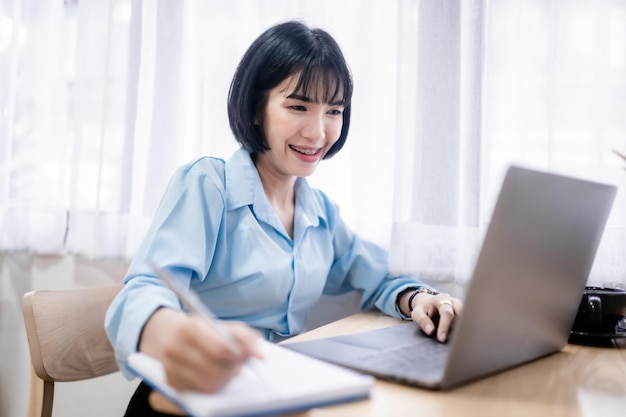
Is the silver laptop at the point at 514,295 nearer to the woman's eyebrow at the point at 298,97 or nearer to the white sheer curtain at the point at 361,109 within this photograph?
the white sheer curtain at the point at 361,109

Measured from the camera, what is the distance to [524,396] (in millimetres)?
635

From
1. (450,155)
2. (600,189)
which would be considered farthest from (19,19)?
(600,189)

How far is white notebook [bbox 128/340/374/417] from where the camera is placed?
0.46 m

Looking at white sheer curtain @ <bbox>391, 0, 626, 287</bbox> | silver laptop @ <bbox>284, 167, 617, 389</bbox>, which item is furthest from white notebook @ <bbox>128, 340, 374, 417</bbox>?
white sheer curtain @ <bbox>391, 0, 626, 287</bbox>

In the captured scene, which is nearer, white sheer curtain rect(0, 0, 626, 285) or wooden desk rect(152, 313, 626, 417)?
wooden desk rect(152, 313, 626, 417)

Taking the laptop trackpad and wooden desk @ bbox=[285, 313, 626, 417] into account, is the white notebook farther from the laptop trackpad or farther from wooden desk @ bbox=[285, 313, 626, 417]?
the laptop trackpad

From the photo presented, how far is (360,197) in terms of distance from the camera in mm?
1397

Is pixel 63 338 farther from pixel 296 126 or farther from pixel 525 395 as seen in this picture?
pixel 525 395

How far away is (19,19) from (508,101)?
1400 millimetres

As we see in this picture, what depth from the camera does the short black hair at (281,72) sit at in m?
1.11

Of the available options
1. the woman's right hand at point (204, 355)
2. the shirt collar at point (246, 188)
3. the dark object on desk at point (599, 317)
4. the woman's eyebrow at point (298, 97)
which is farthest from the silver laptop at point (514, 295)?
the woman's eyebrow at point (298, 97)

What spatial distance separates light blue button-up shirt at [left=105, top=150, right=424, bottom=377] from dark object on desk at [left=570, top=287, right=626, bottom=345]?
34 cm

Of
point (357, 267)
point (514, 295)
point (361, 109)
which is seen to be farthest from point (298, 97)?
point (514, 295)

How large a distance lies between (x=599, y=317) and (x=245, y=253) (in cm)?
64
